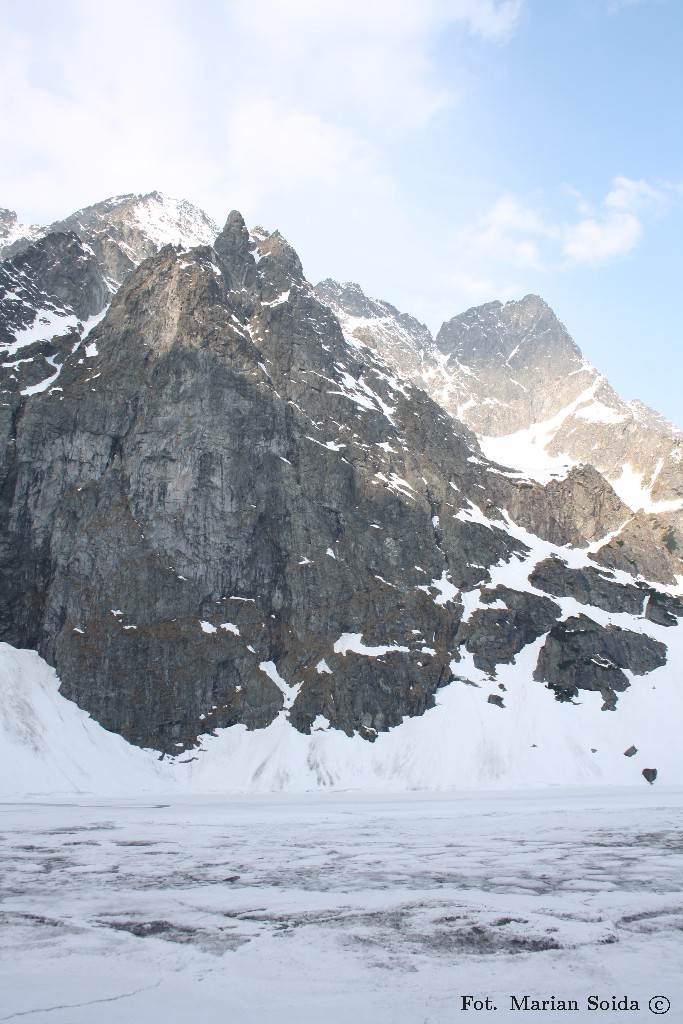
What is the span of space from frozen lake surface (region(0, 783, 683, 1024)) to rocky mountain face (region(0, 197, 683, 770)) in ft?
200

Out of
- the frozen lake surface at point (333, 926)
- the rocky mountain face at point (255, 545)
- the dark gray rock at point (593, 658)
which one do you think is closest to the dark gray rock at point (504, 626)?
the rocky mountain face at point (255, 545)

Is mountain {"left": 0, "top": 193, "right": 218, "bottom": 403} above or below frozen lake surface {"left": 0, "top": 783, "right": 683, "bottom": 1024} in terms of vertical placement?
above

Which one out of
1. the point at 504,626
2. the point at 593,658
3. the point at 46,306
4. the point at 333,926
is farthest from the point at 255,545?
the point at 333,926

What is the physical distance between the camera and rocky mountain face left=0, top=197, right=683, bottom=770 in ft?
314

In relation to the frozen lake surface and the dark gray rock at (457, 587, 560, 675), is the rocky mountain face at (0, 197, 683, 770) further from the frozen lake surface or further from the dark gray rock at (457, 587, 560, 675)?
the frozen lake surface

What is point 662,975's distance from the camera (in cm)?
1239

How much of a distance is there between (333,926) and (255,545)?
9168 cm

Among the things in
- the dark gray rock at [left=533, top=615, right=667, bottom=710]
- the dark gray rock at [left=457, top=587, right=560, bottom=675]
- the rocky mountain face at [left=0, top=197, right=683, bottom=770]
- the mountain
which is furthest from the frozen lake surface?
the mountain

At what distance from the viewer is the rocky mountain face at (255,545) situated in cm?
9556

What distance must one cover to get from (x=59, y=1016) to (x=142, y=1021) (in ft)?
4.27

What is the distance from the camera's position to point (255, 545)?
106875 millimetres

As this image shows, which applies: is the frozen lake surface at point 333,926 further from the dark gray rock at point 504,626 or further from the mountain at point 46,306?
the mountain at point 46,306

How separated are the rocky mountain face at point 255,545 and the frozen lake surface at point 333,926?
200 feet

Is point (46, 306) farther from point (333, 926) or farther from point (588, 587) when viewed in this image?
point (333, 926)
